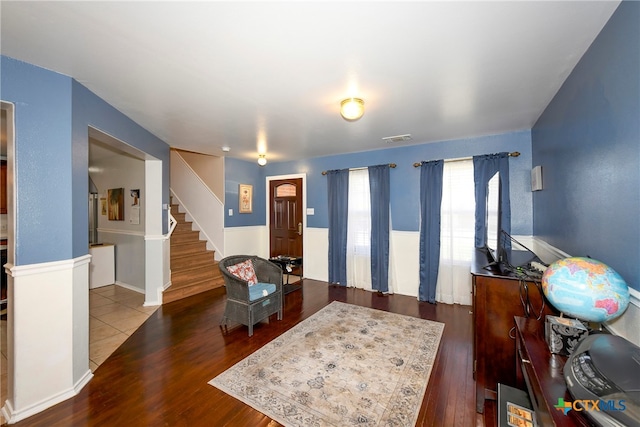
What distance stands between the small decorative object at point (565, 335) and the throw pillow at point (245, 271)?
2.81 metres

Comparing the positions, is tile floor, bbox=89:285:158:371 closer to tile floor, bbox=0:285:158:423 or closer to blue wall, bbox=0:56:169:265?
tile floor, bbox=0:285:158:423

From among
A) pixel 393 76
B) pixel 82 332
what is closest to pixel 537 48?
pixel 393 76

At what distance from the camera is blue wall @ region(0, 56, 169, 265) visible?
1803 mm

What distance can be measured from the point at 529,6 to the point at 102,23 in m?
2.39

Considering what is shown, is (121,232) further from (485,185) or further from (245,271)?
(485,185)

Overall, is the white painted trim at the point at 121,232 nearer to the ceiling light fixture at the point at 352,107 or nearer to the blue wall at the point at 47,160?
the blue wall at the point at 47,160

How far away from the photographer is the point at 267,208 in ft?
19.6

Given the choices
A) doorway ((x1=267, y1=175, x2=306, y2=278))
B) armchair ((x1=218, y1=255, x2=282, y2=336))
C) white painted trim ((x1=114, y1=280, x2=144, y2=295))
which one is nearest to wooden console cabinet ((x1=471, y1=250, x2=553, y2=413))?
armchair ((x1=218, y1=255, x2=282, y2=336))

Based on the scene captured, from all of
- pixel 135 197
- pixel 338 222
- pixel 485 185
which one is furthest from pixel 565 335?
pixel 135 197

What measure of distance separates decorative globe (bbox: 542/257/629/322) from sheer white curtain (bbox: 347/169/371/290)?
11.4 ft

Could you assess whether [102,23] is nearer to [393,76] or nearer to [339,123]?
[393,76]

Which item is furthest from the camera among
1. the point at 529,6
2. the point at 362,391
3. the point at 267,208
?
the point at 267,208

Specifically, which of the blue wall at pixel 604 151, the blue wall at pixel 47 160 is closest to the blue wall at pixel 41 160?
the blue wall at pixel 47 160

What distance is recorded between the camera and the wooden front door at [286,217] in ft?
18.2
